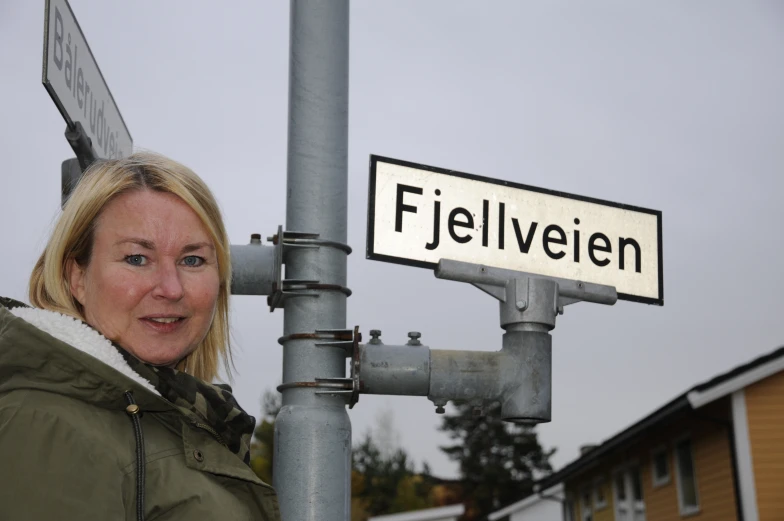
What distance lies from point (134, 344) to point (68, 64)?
142cm

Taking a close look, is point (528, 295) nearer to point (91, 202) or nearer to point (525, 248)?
point (525, 248)

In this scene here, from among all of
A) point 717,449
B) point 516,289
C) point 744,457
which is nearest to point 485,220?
point 516,289

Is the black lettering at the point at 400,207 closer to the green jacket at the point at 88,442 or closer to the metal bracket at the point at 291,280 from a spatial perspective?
the metal bracket at the point at 291,280

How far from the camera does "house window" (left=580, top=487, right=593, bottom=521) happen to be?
3272 cm

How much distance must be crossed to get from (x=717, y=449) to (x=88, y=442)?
2078 cm

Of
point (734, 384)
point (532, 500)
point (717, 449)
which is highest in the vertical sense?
point (734, 384)

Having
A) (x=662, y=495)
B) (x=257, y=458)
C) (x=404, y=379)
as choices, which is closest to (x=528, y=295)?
(x=404, y=379)

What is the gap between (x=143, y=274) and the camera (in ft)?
7.43

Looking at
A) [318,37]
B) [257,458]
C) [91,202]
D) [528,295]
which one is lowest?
[91,202]

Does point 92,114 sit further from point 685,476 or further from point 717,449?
point 685,476

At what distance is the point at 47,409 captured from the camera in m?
1.73

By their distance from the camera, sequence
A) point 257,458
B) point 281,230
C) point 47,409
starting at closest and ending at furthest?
point 47,409 < point 281,230 < point 257,458

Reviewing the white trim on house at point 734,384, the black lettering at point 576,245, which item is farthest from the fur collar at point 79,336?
the white trim on house at point 734,384

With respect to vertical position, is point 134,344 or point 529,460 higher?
point 529,460
